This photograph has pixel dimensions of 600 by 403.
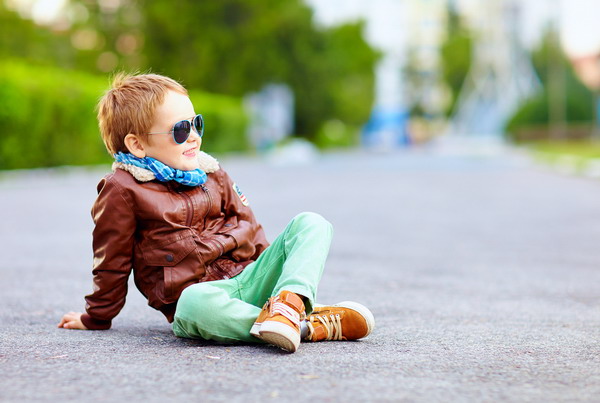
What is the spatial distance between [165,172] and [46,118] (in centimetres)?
1603

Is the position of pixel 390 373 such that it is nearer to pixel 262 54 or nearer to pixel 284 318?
pixel 284 318

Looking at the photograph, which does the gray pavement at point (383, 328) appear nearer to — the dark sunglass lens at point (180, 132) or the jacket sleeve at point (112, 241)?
the jacket sleeve at point (112, 241)

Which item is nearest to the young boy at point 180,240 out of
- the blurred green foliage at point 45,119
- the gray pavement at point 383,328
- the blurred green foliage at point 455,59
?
the gray pavement at point 383,328

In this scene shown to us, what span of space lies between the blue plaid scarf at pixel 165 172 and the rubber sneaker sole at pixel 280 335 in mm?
681

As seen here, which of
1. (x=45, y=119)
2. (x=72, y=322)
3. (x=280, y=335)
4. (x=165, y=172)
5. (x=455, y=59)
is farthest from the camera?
(x=455, y=59)

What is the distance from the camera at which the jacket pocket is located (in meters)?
3.37

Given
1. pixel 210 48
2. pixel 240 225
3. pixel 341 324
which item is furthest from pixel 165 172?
pixel 210 48

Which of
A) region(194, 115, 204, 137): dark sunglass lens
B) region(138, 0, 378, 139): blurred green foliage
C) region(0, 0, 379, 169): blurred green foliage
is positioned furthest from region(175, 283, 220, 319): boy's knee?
region(138, 0, 378, 139): blurred green foliage

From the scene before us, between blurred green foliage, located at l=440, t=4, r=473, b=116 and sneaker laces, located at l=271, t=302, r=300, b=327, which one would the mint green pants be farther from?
blurred green foliage, located at l=440, t=4, r=473, b=116

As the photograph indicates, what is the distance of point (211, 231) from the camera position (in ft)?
11.4

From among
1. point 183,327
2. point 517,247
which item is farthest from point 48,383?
point 517,247

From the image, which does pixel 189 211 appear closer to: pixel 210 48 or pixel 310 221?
pixel 310 221

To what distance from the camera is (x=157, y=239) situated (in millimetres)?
3379

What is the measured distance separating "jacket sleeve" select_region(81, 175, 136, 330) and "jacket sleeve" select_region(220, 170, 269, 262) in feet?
1.29
